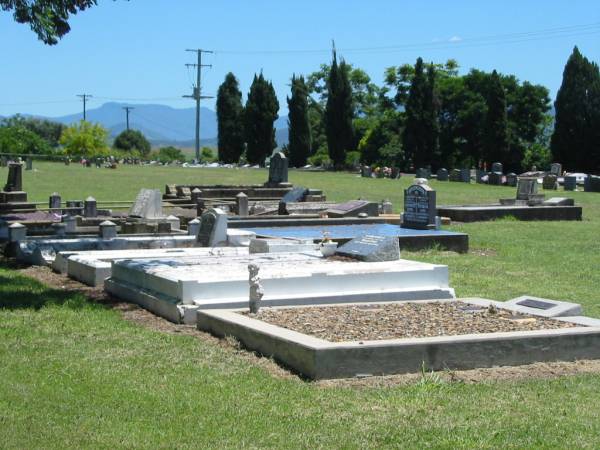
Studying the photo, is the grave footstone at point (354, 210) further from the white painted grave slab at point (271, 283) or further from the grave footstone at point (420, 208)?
the white painted grave slab at point (271, 283)

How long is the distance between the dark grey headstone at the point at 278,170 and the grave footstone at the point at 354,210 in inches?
458

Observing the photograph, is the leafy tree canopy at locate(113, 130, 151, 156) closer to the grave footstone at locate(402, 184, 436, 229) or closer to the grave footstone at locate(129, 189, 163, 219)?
the grave footstone at locate(129, 189, 163, 219)

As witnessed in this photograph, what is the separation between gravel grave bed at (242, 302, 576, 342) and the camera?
871 centimetres

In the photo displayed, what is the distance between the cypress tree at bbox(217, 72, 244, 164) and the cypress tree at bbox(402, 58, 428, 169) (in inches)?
967

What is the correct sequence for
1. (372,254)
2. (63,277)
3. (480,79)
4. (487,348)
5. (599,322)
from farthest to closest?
(480,79) → (63,277) → (372,254) → (599,322) → (487,348)

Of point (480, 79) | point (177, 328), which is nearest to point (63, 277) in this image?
point (177, 328)

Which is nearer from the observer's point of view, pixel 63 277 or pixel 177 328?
pixel 177 328

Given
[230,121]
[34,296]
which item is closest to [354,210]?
[34,296]

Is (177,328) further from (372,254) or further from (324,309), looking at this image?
(372,254)

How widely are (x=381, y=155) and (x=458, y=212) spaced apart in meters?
41.9

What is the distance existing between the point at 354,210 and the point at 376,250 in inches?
427

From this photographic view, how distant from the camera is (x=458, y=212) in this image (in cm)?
2592

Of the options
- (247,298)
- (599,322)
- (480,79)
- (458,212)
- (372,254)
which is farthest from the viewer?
(480,79)

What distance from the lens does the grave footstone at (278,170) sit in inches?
1407
